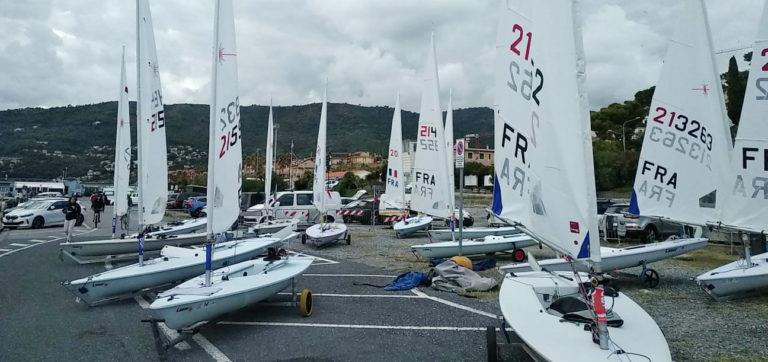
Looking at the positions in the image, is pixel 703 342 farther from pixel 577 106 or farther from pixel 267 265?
pixel 267 265

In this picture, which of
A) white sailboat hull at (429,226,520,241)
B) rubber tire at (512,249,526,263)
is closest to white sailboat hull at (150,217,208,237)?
white sailboat hull at (429,226,520,241)

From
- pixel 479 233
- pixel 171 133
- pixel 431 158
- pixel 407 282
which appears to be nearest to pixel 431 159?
pixel 431 158

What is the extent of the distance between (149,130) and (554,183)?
24.4 ft

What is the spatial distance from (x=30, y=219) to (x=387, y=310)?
20.3 meters

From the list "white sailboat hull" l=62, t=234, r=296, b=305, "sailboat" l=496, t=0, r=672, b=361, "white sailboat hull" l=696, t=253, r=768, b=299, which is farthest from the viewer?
"white sailboat hull" l=696, t=253, r=768, b=299

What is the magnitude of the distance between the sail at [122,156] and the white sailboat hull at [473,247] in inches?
281

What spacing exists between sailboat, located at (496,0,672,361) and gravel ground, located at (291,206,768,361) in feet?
4.01

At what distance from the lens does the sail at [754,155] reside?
7.34 meters

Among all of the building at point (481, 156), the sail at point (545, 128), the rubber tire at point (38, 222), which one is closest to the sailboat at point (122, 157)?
the sail at point (545, 128)

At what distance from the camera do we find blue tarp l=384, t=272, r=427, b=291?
8.35m

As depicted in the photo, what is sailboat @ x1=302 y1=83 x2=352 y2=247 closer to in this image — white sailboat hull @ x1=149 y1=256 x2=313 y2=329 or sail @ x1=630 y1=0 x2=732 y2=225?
white sailboat hull @ x1=149 y1=256 x2=313 y2=329

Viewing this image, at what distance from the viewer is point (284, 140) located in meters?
115

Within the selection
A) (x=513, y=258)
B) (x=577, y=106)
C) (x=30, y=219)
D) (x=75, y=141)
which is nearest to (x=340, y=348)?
(x=577, y=106)

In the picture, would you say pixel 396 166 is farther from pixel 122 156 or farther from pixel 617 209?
pixel 122 156
